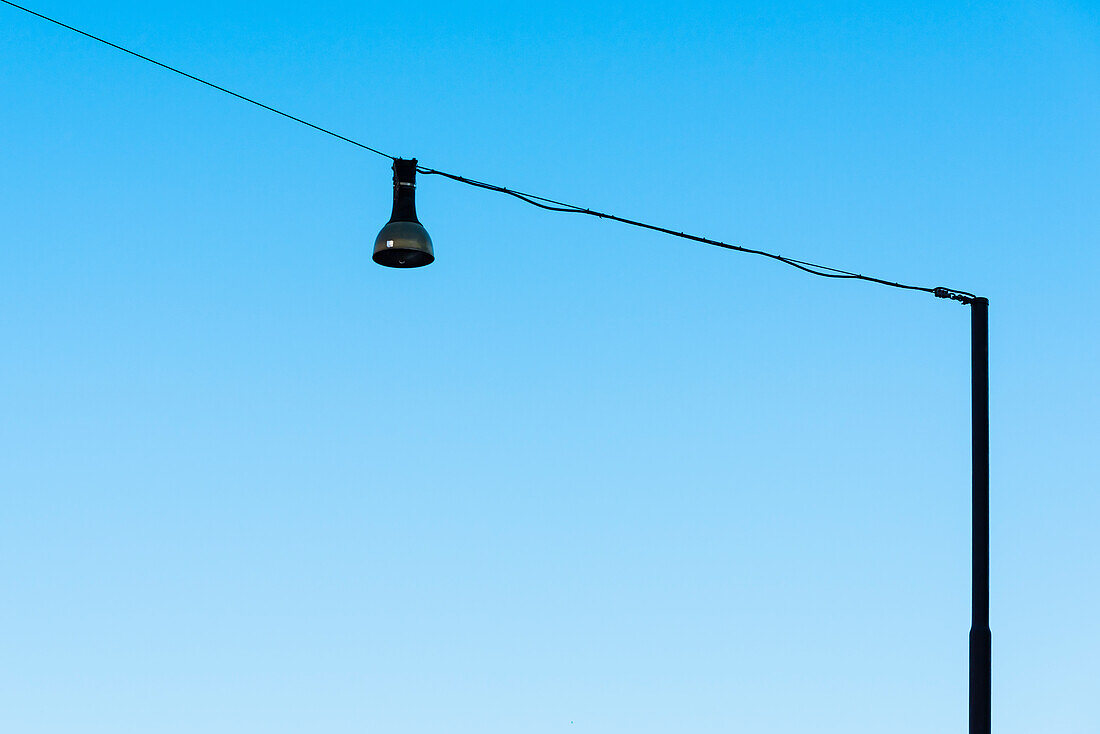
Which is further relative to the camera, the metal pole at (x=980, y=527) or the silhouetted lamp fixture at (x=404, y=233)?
the metal pole at (x=980, y=527)

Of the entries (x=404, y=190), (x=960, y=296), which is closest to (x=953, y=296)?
(x=960, y=296)

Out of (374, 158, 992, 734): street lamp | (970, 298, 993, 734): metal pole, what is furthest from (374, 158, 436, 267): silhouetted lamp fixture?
(970, 298, 993, 734): metal pole

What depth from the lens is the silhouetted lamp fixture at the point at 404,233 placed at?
11711 mm

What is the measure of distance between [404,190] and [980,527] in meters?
5.25

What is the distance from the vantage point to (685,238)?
12.8 m

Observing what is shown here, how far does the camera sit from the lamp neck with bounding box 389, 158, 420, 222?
11.9 metres

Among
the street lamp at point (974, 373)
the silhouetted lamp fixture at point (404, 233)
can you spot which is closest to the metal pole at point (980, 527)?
the street lamp at point (974, 373)

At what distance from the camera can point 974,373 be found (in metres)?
13.5

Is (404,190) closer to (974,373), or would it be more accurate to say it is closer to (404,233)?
(404,233)

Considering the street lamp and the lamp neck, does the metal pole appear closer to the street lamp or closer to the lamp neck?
the street lamp

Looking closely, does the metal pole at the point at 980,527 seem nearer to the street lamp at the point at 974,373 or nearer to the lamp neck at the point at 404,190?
the street lamp at the point at 974,373

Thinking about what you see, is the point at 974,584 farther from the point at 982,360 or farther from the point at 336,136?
the point at 336,136

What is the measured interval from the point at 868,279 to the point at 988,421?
1.52 m

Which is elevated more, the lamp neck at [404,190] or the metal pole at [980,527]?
the lamp neck at [404,190]
